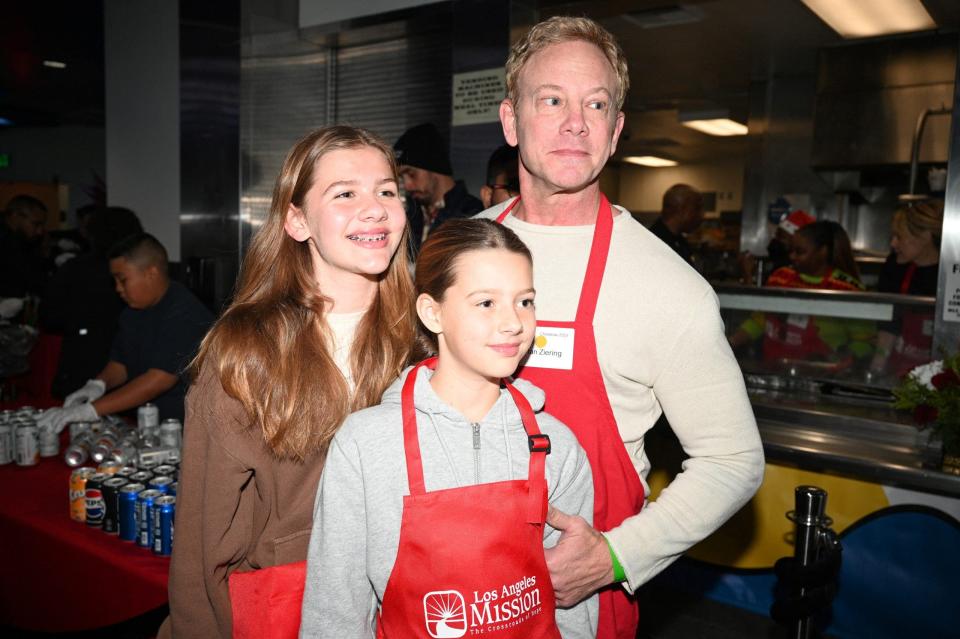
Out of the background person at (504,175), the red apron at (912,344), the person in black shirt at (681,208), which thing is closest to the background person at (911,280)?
the red apron at (912,344)

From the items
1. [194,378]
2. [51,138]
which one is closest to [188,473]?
[194,378]

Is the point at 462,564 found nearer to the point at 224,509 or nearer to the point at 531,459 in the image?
the point at 531,459

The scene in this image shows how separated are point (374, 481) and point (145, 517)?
101 cm

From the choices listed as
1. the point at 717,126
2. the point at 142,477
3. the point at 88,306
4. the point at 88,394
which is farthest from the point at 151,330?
the point at 717,126

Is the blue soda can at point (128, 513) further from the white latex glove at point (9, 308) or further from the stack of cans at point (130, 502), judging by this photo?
the white latex glove at point (9, 308)

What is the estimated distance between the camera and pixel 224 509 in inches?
50.7

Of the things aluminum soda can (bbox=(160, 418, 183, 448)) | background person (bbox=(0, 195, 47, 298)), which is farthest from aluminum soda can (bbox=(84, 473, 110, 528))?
background person (bbox=(0, 195, 47, 298))

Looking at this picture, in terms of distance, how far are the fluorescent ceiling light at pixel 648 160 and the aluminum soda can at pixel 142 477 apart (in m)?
13.0

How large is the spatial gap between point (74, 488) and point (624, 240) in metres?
1.71

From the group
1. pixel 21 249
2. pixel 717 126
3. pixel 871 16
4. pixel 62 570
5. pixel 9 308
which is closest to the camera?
pixel 62 570

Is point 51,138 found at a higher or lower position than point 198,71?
higher

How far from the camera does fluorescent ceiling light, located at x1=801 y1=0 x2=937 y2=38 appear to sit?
17.1 ft

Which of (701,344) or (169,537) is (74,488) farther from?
(701,344)

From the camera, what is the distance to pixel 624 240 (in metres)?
1.44
